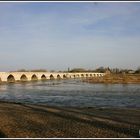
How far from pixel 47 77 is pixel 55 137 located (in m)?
97.4

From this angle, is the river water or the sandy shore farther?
the river water

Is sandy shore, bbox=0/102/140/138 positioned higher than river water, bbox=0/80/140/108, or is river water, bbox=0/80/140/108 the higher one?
sandy shore, bbox=0/102/140/138

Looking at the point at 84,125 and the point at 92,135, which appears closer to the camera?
the point at 92,135

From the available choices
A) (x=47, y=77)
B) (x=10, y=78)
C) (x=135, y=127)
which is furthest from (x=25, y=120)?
(x=47, y=77)

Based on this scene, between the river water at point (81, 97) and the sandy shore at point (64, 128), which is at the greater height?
the sandy shore at point (64, 128)

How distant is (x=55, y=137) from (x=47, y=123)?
291 cm

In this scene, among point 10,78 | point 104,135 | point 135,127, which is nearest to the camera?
point 104,135

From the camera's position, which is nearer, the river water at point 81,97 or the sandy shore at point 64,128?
the sandy shore at point 64,128

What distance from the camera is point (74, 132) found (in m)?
11.4

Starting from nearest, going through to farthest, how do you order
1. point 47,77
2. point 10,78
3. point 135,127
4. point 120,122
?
point 135,127 < point 120,122 < point 10,78 < point 47,77

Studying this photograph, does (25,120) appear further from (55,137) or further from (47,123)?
(55,137)

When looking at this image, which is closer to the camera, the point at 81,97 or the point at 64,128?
the point at 64,128

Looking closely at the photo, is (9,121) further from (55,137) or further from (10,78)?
(10,78)

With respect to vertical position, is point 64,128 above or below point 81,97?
above
